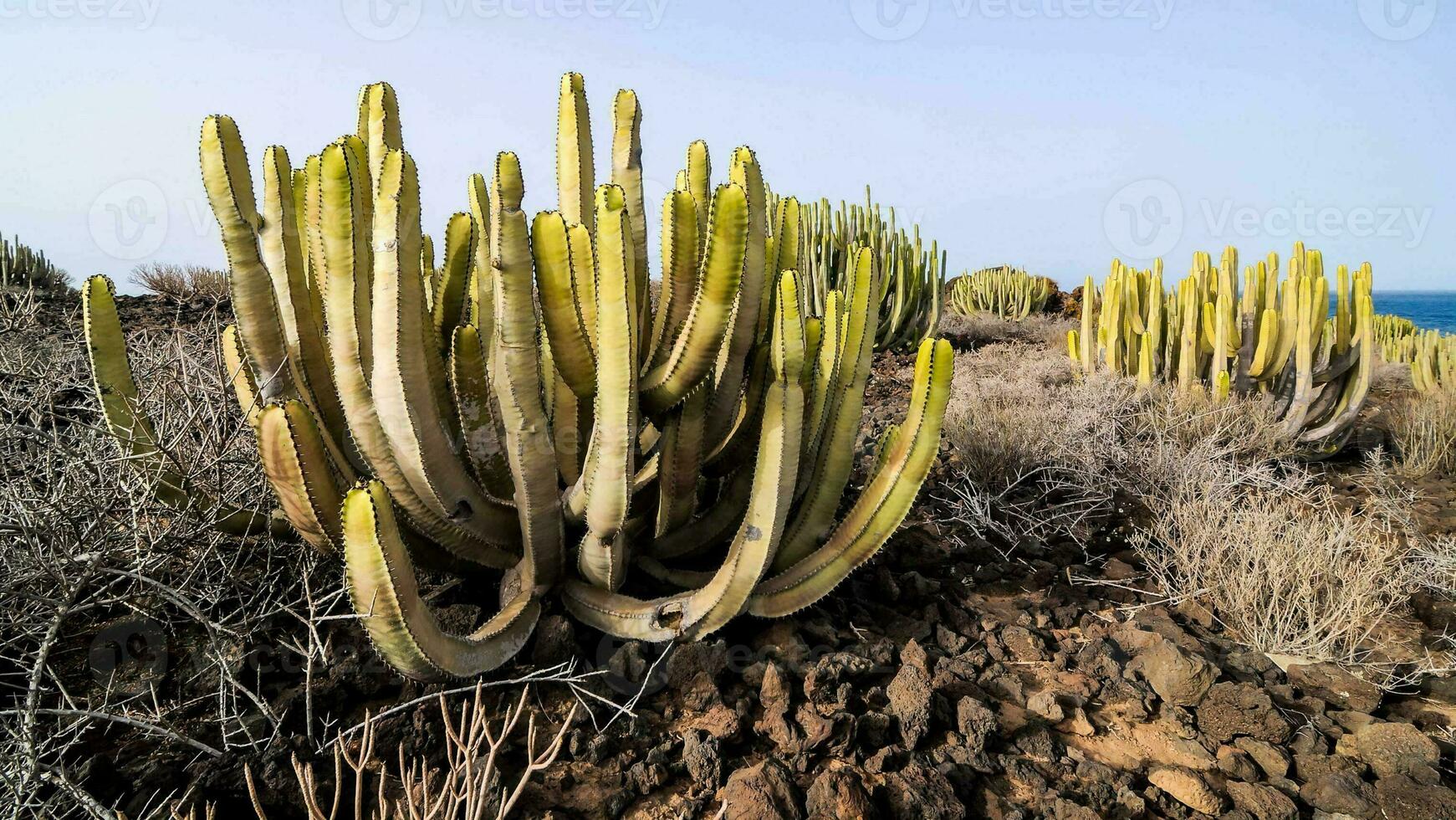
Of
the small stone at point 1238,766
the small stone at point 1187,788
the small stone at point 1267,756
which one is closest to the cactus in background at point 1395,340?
the small stone at point 1267,756

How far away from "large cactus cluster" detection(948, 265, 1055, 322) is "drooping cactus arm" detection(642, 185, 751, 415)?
41.3ft

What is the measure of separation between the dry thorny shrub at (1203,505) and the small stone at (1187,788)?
110cm

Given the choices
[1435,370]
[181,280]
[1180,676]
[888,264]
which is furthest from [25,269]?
[1435,370]

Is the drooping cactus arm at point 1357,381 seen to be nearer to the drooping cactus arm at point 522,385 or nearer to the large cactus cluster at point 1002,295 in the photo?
the drooping cactus arm at point 522,385

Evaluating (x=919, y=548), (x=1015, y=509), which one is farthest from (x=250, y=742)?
(x=1015, y=509)

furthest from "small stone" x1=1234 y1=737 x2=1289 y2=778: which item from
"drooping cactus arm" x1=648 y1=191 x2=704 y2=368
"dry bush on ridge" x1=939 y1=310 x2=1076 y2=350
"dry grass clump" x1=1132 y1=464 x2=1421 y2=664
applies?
"dry bush on ridge" x1=939 y1=310 x2=1076 y2=350

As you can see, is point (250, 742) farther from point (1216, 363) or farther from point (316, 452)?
point (1216, 363)

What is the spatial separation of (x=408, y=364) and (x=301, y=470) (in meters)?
0.38

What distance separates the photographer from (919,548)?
148 inches

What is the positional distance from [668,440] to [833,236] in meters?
7.31

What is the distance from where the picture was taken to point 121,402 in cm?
248

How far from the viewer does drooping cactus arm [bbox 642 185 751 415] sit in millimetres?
2223

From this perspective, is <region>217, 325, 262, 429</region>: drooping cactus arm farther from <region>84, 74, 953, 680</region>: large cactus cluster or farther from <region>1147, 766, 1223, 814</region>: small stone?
<region>1147, 766, 1223, 814</region>: small stone

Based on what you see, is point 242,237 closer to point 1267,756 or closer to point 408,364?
point 408,364
